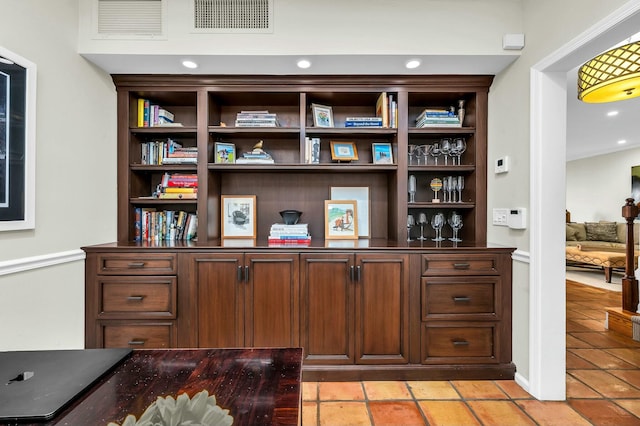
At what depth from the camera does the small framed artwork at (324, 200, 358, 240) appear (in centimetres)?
263

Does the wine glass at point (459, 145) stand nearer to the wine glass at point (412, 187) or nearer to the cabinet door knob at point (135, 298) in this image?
the wine glass at point (412, 187)

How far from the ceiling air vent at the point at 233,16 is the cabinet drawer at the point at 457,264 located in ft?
6.47

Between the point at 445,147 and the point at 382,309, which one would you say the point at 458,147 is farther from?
the point at 382,309

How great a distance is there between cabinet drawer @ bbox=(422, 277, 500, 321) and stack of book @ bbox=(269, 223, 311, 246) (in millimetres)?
924

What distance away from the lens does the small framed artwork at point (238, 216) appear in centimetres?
266

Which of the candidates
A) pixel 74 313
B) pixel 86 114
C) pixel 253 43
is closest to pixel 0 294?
pixel 74 313

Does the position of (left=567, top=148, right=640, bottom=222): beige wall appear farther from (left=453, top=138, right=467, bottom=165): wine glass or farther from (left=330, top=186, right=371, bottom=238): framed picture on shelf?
(left=330, top=186, right=371, bottom=238): framed picture on shelf

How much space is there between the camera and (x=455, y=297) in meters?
2.12

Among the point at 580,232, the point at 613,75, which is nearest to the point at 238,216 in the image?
the point at 613,75

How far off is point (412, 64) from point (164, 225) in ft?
7.68

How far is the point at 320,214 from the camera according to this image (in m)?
2.73

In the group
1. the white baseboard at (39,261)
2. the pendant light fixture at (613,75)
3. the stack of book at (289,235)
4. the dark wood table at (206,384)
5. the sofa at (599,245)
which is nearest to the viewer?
the dark wood table at (206,384)

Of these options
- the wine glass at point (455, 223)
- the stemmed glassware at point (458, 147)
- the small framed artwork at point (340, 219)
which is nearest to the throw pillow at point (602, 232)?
the wine glass at point (455, 223)

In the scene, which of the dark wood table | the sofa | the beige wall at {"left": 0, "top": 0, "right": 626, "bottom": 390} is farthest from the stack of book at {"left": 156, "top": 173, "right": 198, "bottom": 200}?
the sofa
